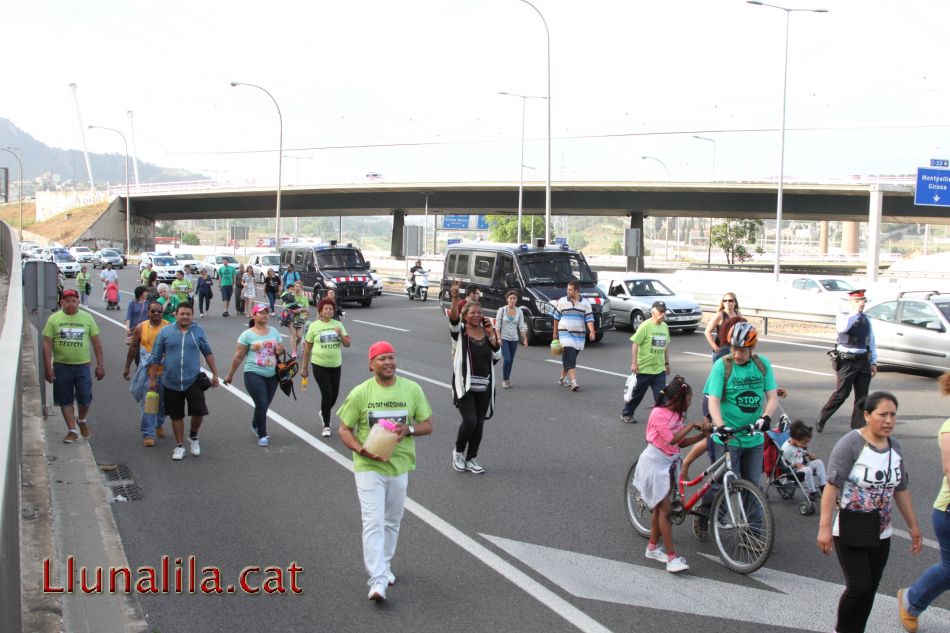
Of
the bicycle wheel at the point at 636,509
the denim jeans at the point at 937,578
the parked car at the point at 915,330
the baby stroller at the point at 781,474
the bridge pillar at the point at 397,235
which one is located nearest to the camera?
the denim jeans at the point at 937,578

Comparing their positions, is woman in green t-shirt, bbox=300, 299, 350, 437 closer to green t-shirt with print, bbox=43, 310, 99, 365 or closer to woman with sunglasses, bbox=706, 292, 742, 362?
green t-shirt with print, bbox=43, 310, 99, 365

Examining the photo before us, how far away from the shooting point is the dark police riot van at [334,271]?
1216 inches

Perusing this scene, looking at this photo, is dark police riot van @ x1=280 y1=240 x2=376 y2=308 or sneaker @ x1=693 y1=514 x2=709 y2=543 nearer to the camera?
sneaker @ x1=693 y1=514 x2=709 y2=543

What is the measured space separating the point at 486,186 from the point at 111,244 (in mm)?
42812

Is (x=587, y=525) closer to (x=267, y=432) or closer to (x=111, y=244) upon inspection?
(x=267, y=432)

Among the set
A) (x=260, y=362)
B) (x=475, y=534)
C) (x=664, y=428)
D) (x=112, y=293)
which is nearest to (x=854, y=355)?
(x=664, y=428)

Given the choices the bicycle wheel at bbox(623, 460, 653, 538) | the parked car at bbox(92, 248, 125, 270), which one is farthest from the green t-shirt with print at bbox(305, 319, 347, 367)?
the parked car at bbox(92, 248, 125, 270)

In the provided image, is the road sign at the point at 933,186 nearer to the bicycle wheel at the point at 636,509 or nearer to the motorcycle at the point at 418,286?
the motorcycle at the point at 418,286

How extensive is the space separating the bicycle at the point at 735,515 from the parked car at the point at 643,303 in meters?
15.9

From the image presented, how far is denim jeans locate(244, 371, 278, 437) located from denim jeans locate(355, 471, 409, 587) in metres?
4.44

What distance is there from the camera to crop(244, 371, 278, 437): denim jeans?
1009 centimetres

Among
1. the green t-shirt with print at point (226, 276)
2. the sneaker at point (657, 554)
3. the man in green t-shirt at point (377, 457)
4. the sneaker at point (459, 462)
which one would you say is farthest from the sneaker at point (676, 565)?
the green t-shirt with print at point (226, 276)

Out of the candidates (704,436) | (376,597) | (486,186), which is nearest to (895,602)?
(704,436)

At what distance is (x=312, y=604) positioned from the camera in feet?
19.1
